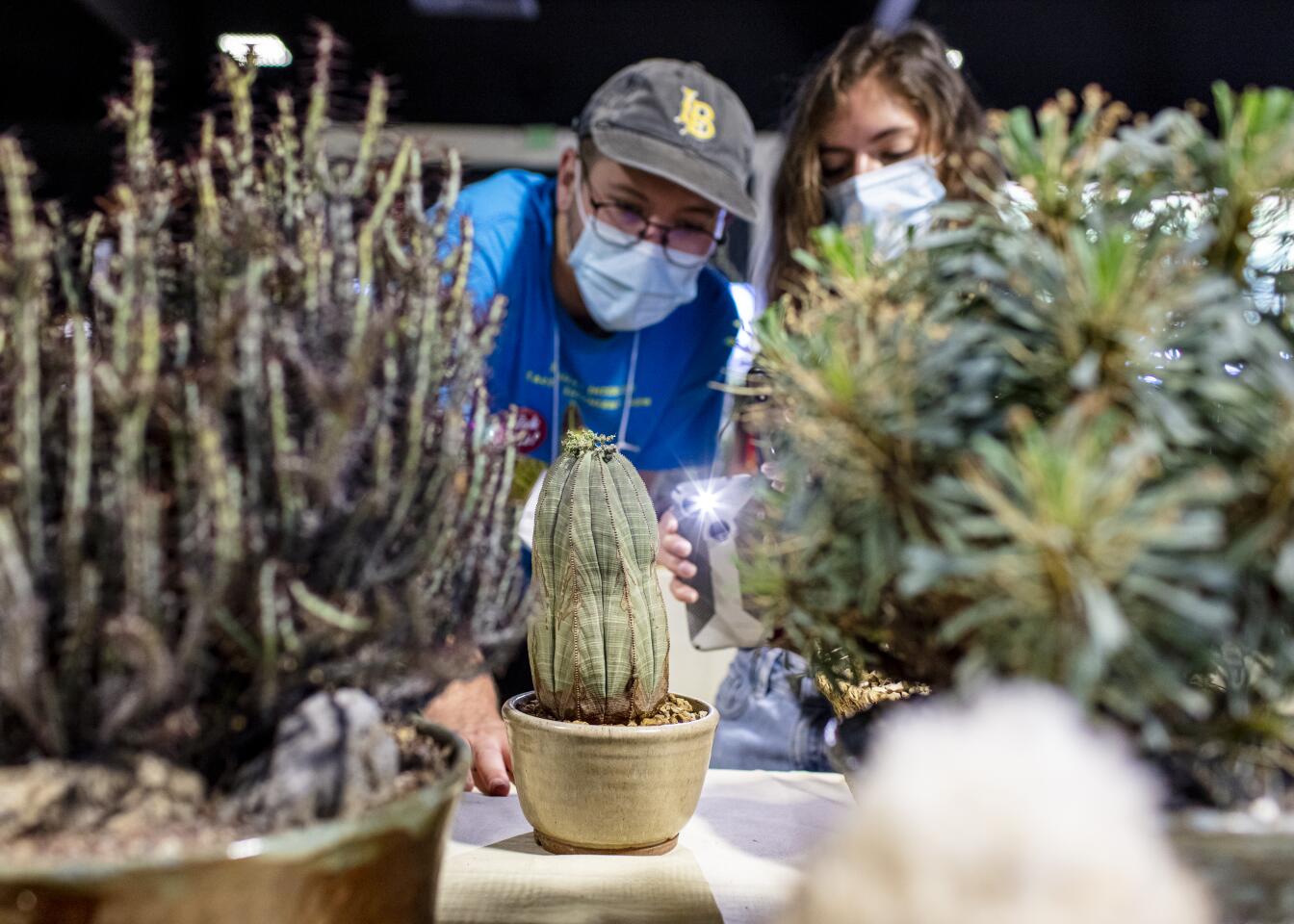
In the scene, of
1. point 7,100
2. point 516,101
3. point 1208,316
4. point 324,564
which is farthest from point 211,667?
point 7,100

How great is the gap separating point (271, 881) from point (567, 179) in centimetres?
110

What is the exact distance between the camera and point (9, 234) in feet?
1.34

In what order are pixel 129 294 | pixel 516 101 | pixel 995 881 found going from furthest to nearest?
pixel 516 101 < pixel 129 294 < pixel 995 881

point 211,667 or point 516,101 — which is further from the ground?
point 516,101

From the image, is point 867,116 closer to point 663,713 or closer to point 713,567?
point 713,567

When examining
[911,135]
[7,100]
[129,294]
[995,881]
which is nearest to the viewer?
[995,881]

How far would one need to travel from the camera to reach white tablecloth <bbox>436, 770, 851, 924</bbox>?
1.69 ft

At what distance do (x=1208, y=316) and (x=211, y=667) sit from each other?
15.3 inches

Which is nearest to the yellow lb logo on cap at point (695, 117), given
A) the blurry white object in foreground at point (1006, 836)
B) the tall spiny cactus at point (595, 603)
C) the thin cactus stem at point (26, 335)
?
the tall spiny cactus at point (595, 603)

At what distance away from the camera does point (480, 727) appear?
0.85 metres

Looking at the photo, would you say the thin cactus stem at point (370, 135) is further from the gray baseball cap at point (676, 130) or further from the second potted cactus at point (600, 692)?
the gray baseball cap at point (676, 130)

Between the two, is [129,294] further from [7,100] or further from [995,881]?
[7,100]

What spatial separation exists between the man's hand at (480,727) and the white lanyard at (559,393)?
0.42 meters

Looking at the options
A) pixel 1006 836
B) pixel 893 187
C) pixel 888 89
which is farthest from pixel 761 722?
pixel 1006 836
